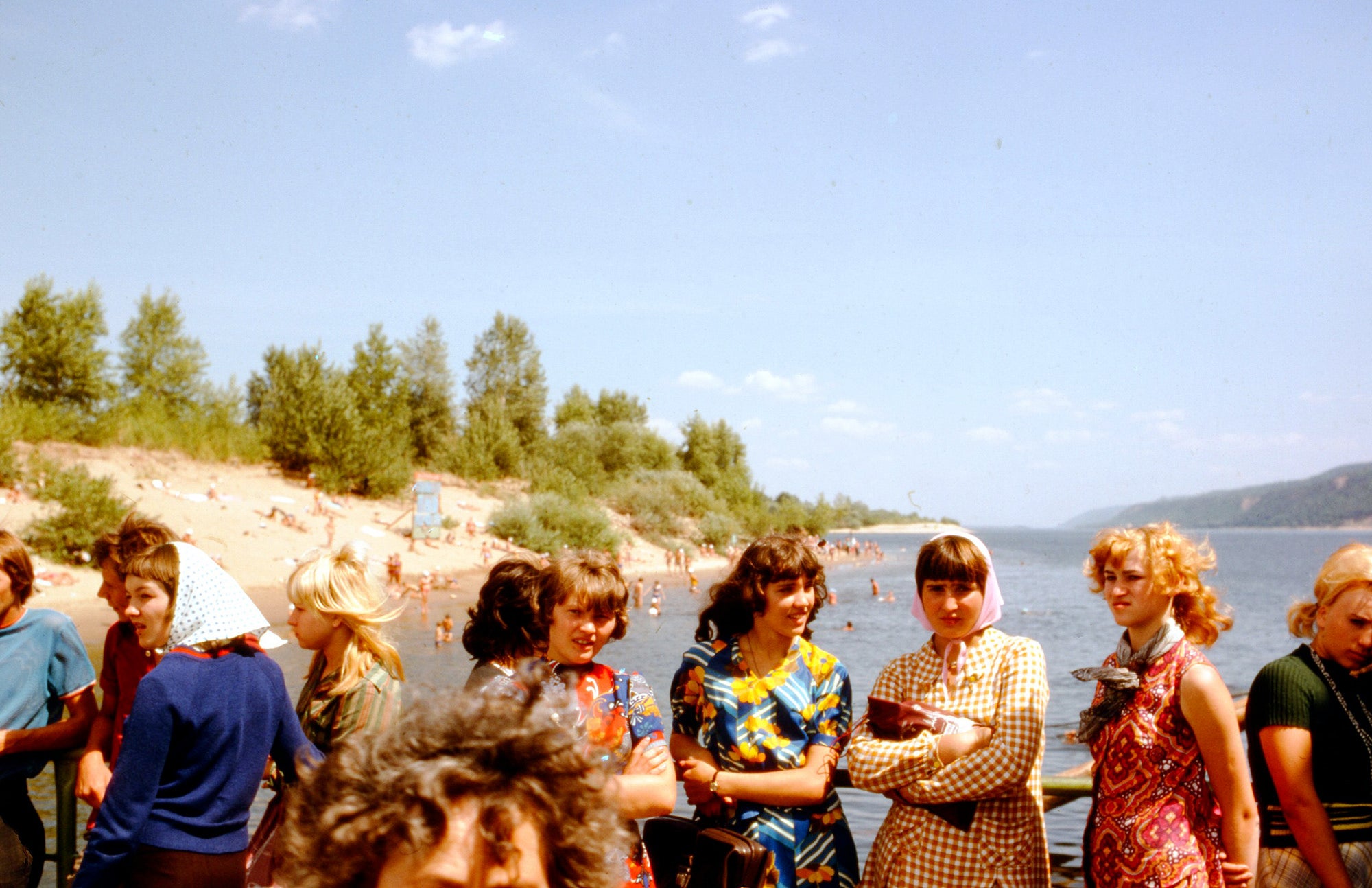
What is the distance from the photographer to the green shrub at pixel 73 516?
2205 cm

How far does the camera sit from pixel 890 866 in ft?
9.91

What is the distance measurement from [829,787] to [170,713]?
1.93 m

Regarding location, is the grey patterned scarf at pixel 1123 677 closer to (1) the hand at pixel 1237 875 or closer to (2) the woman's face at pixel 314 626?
(1) the hand at pixel 1237 875

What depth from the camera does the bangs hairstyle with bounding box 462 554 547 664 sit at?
128 inches

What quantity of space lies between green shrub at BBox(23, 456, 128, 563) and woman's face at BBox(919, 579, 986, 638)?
22.9 m

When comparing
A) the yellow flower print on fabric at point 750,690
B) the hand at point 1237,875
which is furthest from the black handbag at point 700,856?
the hand at point 1237,875

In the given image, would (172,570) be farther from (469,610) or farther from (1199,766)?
→ (1199,766)

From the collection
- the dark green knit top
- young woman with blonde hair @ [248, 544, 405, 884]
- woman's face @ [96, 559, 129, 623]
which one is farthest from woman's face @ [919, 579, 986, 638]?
woman's face @ [96, 559, 129, 623]

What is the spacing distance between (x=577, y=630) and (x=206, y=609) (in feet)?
3.45

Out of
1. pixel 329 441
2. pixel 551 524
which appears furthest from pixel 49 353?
pixel 551 524

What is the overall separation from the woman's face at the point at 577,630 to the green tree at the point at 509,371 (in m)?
62.1

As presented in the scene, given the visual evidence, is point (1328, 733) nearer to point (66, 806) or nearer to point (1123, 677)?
point (1123, 677)

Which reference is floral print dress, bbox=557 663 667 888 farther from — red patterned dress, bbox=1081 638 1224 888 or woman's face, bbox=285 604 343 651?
red patterned dress, bbox=1081 638 1224 888

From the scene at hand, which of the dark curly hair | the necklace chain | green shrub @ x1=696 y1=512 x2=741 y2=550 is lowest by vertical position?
green shrub @ x1=696 y1=512 x2=741 y2=550
